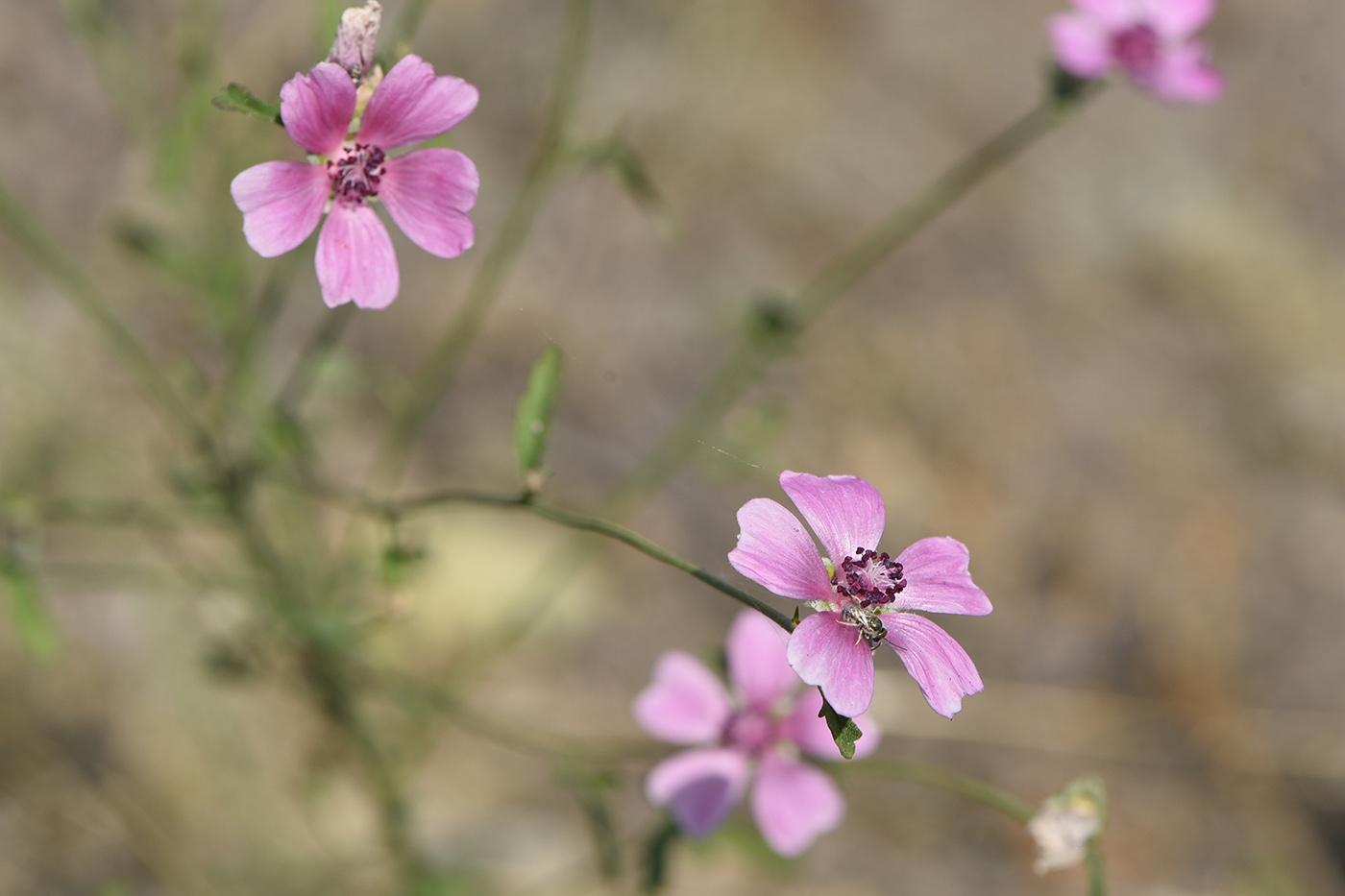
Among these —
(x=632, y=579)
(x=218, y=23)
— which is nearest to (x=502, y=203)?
(x=218, y=23)

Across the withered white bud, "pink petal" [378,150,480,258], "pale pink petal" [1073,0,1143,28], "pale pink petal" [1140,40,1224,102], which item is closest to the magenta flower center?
"pink petal" [378,150,480,258]

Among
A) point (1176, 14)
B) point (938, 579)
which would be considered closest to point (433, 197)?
point (938, 579)

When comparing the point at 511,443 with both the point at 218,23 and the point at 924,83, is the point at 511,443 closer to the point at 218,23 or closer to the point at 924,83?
the point at 218,23

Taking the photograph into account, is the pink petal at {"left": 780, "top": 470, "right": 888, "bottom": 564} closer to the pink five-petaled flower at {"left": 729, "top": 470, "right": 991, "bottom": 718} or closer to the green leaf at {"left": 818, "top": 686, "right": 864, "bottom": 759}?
the pink five-petaled flower at {"left": 729, "top": 470, "right": 991, "bottom": 718}

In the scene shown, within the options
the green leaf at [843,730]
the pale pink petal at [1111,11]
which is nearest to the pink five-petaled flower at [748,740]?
the green leaf at [843,730]

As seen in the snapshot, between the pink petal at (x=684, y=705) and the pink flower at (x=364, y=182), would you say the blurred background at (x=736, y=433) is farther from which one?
the pink flower at (x=364, y=182)

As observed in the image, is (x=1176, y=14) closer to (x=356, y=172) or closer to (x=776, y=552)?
(x=776, y=552)
